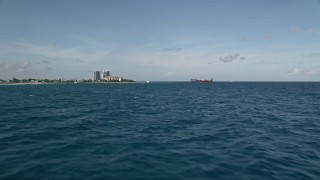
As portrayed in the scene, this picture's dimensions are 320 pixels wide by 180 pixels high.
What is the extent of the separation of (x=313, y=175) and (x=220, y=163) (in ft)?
17.4

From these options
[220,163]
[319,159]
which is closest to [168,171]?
[220,163]

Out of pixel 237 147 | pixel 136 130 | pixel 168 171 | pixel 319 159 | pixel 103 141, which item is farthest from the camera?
pixel 136 130

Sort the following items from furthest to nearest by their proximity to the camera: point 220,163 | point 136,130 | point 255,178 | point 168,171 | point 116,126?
point 116,126 → point 136,130 → point 220,163 → point 168,171 → point 255,178

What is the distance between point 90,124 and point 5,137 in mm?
9296

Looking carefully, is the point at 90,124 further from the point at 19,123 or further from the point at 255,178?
the point at 255,178

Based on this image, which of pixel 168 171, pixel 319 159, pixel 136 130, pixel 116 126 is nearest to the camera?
pixel 168 171

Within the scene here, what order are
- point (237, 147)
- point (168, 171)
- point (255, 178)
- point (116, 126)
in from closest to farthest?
point (255, 178) → point (168, 171) → point (237, 147) → point (116, 126)

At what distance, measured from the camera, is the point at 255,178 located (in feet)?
45.8

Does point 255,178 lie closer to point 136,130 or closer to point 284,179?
point 284,179

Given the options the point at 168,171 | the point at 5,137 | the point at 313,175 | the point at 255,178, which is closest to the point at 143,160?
the point at 168,171

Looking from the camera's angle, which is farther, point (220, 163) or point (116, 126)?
point (116, 126)

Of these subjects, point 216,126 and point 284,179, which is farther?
point 216,126

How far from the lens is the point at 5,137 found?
908 inches

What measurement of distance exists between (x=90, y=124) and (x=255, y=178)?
21.4m
